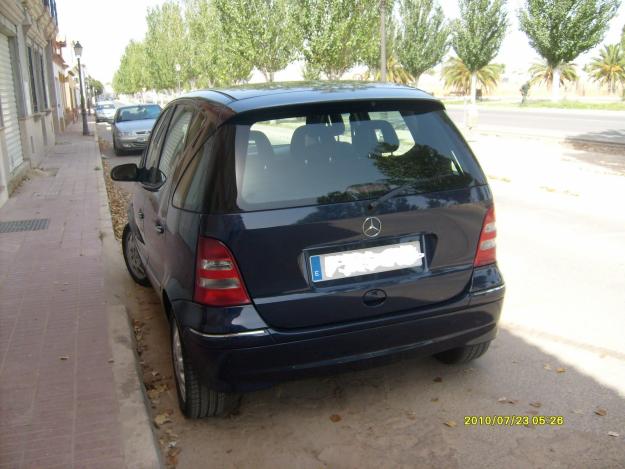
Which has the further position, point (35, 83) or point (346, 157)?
point (35, 83)

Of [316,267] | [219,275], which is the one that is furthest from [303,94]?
[219,275]

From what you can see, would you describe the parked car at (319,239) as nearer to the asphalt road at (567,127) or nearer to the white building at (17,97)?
the white building at (17,97)

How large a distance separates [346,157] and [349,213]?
335 millimetres

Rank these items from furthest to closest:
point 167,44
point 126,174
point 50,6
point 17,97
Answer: point 167,44 < point 50,6 < point 17,97 < point 126,174

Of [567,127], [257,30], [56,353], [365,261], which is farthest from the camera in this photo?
[257,30]

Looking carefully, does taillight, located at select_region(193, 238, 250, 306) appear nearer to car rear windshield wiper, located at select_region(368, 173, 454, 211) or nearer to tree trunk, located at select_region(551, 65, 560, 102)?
car rear windshield wiper, located at select_region(368, 173, 454, 211)

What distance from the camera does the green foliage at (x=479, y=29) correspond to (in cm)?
3744

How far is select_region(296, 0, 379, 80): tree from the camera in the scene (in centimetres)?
2525

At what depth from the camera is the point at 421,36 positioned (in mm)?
42031

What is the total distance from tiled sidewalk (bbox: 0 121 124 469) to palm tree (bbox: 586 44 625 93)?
49.6m

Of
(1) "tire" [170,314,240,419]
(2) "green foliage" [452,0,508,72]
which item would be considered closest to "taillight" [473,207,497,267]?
(1) "tire" [170,314,240,419]

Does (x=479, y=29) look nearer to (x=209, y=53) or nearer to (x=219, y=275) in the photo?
(x=209, y=53)

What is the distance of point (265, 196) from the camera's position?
2.88m

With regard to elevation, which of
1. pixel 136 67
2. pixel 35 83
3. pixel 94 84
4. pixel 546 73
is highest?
pixel 136 67
